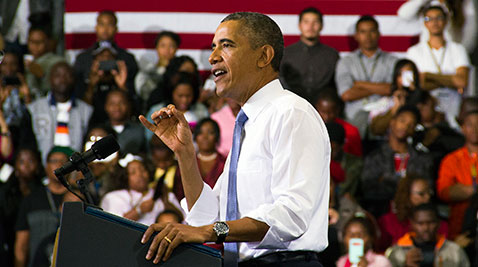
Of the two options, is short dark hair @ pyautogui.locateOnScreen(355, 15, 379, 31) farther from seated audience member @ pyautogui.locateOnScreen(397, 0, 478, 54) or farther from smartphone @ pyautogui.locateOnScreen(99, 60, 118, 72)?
smartphone @ pyautogui.locateOnScreen(99, 60, 118, 72)

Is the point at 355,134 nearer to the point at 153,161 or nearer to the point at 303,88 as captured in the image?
the point at 303,88

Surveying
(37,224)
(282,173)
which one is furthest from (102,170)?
(282,173)

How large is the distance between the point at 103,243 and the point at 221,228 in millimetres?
312

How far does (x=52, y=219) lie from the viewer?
5930 mm

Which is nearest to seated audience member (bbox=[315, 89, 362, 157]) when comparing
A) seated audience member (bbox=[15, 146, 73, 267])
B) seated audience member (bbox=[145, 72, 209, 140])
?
seated audience member (bbox=[145, 72, 209, 140])

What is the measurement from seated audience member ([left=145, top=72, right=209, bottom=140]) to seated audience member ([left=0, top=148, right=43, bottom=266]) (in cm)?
90

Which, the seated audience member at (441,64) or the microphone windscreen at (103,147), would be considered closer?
the microphone windscreen at (103,147)

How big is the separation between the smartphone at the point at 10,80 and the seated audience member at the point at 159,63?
1.00m

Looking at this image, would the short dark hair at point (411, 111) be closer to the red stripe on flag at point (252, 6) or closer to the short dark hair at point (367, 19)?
the short dark hair at point (367, 19)

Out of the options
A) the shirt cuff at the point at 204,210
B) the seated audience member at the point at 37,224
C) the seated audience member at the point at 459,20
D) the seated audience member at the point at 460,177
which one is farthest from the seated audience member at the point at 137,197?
the shirt cuff at the point at 204,210

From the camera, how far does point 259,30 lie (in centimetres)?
255

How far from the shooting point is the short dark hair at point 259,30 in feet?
8.34

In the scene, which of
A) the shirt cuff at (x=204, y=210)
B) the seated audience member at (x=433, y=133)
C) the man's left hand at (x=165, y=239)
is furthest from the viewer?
the seated audience member at (x=433, y=133)

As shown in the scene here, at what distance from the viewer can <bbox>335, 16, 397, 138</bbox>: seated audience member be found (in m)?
6.83
